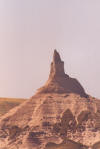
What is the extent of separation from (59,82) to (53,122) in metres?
12.4

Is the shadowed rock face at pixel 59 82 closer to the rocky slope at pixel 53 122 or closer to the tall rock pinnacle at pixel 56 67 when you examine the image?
the tall rock pinnacle at pixel 56 67

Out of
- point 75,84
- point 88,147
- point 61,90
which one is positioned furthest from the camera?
point 75,84

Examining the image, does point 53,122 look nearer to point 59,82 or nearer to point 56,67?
point 59,82

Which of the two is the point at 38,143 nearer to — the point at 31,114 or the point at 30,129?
the point at 30,129

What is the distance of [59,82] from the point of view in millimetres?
73000

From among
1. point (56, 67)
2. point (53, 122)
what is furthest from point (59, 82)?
point (53, 122)

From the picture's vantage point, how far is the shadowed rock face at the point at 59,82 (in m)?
71.4

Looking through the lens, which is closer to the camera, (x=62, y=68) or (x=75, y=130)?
(x=75, y=130)

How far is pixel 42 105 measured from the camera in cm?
6706

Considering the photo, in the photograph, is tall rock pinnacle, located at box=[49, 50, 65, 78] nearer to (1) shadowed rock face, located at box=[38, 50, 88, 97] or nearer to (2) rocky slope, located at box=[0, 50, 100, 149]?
(1) shadowed rock face, located at box=[38, 50, 88, 97]

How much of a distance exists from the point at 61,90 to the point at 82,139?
13.9 meters

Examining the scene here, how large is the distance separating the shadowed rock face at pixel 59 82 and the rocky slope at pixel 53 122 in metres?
0.23

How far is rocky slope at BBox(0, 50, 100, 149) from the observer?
60875mm

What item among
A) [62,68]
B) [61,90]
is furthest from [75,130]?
[62,68]
